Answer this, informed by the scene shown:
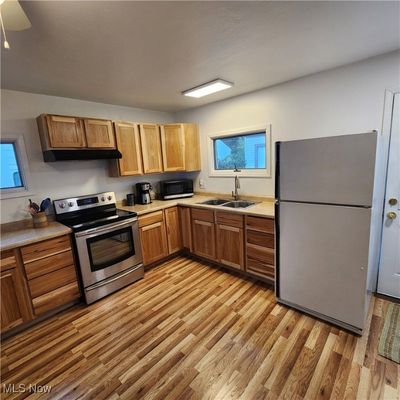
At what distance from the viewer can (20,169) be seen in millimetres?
2527

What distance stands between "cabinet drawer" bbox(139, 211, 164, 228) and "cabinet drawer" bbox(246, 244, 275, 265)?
130 cm

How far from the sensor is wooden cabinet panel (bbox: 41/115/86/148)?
8.02 ft

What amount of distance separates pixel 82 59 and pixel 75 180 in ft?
5.22

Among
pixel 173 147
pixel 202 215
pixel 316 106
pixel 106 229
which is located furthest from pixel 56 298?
pixel 316 106

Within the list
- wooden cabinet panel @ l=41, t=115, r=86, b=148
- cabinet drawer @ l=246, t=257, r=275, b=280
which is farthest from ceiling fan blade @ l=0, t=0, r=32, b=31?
cabinet drawer @ l=246, t=257, r=275, b=280

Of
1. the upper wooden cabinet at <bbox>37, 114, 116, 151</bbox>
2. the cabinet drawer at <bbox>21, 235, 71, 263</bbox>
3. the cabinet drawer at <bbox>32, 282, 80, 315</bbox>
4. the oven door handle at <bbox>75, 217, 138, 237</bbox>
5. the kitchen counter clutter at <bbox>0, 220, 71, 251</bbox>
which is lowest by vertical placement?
the cabinet drawer at <bbox>32, 282, 80, 315</bbox>

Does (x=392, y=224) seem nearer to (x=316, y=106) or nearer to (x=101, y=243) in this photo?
(x=316, y=106)

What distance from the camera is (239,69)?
2211 millimetres

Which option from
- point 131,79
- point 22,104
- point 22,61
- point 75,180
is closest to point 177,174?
point 75,180

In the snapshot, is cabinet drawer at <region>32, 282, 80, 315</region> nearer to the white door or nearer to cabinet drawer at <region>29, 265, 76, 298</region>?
cabinet drawer at <region>29, 265, 76, 298</region>

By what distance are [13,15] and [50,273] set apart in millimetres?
2079

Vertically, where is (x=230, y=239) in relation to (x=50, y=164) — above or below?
below

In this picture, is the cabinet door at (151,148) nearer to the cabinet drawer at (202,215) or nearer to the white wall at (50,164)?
the white wall at (50,164)

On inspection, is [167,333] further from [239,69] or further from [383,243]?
[239,69]
